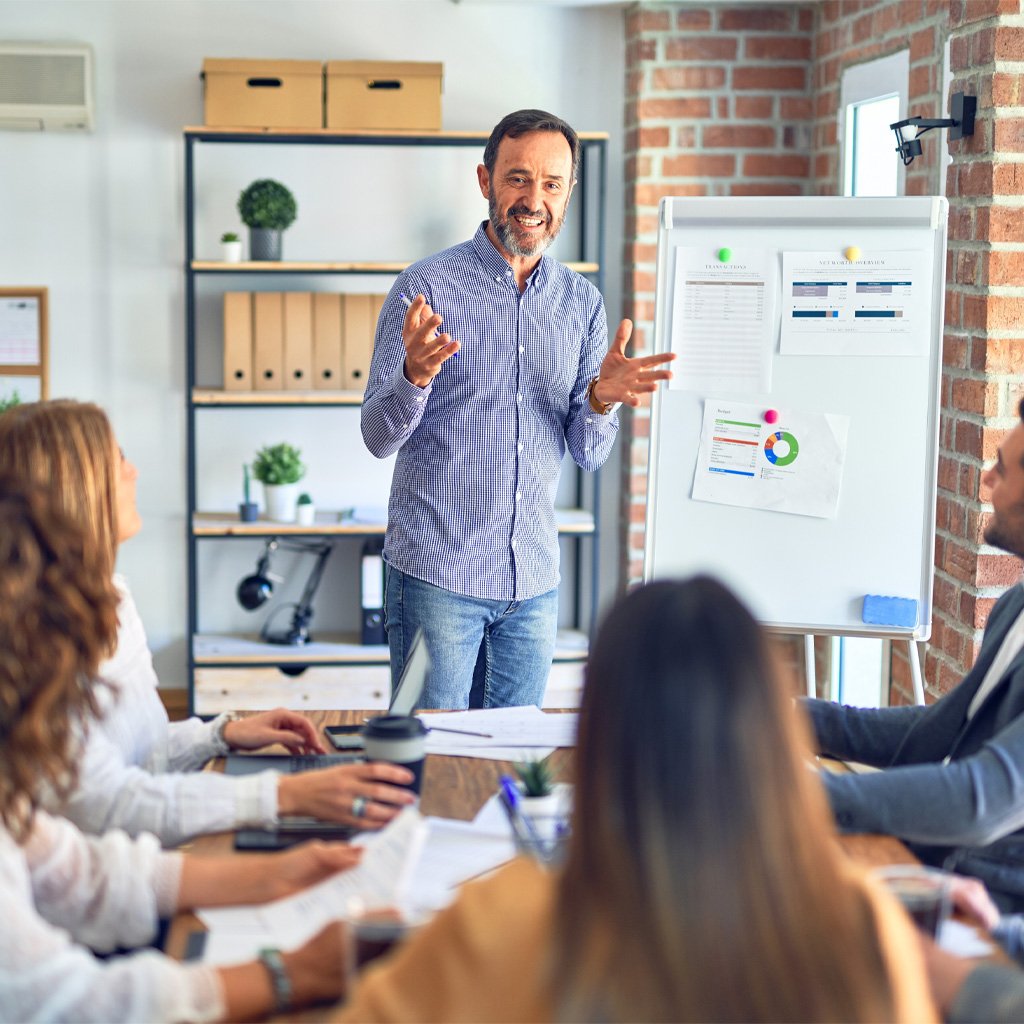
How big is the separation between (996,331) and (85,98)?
8.88 feet

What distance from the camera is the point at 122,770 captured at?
155 cm

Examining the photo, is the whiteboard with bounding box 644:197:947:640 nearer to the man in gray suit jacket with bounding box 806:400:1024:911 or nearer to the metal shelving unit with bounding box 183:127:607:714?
the man in gray suit jacket with bounding box 806:400:1024:911

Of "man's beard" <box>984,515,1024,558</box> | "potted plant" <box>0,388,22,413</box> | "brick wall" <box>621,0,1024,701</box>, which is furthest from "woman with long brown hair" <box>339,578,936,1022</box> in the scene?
"potted plant" <box>0,388,22,413</box>

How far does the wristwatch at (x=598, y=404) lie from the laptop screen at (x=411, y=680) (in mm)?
961

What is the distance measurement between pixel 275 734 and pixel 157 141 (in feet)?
9.09

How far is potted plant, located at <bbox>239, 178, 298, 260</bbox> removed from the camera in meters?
3.95

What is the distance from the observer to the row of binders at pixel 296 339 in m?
4.00

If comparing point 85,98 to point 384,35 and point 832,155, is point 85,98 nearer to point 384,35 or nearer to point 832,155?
point 384,35

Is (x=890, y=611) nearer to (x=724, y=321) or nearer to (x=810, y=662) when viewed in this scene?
(x=810, y=662)

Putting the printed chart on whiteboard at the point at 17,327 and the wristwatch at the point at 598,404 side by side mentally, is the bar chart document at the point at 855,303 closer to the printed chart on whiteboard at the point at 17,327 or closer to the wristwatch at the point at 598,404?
the wristwatch at the point at 598,404

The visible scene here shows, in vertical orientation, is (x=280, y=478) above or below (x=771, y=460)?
below

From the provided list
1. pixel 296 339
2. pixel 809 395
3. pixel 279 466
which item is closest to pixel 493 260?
pixel 809 395

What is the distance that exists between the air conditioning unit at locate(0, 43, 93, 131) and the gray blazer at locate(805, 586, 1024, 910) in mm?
3075

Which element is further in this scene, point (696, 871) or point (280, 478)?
point (280, 478)
